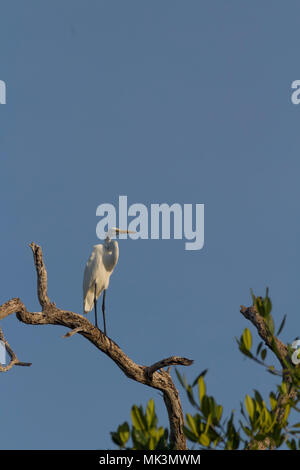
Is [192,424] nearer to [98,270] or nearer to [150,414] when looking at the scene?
[150,414]

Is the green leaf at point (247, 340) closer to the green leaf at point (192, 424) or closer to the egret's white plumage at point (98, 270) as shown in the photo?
the green leaf at point (192, 424)

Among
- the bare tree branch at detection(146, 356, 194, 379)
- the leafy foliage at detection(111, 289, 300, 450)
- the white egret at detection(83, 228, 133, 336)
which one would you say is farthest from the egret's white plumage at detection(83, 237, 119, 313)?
the leafy foliage at detection(111, 289, 300, 450)

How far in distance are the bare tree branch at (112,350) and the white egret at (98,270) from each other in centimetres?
299

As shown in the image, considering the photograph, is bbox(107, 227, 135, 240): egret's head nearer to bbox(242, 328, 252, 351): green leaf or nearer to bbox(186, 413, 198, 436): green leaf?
bbox(242, 328, 252, 351): green leaf

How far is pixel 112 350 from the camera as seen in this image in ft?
32.1

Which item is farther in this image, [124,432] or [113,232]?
[113,232]

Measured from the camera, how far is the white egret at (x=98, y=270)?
1277cm

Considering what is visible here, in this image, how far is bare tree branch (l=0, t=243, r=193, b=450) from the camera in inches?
363

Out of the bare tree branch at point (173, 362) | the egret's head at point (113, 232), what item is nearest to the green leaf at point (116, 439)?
the bare tree branch at point (173, 362)

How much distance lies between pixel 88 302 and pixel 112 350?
10.8 ft

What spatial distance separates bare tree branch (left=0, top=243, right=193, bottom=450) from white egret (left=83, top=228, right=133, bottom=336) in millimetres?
2994

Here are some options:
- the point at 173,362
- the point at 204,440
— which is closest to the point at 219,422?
the point at 204,440

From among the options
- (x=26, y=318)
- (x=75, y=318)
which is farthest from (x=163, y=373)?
(x=26, y=318)

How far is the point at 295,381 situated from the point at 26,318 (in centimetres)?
534
